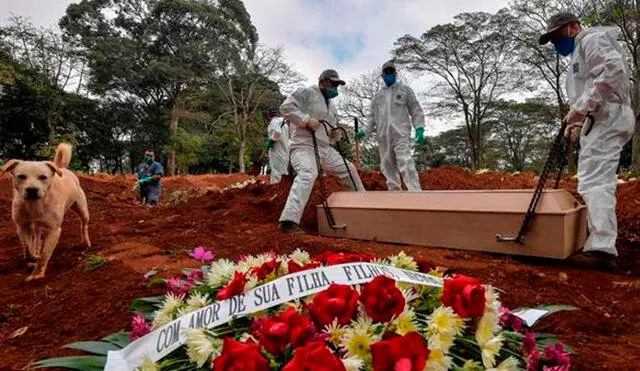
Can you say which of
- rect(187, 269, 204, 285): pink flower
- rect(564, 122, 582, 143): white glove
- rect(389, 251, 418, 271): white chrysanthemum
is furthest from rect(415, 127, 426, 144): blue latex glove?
rect(187, 269, 204, 285): pink flower

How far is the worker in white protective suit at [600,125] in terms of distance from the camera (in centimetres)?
304

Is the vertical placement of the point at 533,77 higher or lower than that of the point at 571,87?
higher

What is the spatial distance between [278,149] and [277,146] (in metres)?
0.06

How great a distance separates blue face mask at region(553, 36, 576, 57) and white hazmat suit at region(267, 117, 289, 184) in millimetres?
6025

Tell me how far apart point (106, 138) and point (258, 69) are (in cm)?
1065

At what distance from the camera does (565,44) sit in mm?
3508

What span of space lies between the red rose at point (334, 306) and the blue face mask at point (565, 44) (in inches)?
124

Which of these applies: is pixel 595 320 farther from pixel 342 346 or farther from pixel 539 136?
pixel 539 136

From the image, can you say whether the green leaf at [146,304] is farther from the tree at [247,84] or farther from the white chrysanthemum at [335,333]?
the tree at [247,84]

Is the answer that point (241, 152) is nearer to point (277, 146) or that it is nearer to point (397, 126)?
point (277, 146)

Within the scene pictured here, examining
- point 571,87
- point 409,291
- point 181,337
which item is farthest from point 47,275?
point 571,87

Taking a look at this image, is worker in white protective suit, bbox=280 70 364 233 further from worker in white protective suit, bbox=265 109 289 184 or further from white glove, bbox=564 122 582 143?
worker in white protective suit, bbox=265 109 289 184

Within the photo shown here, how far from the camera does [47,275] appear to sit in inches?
136

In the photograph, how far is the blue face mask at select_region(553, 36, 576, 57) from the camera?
347 centimetres
